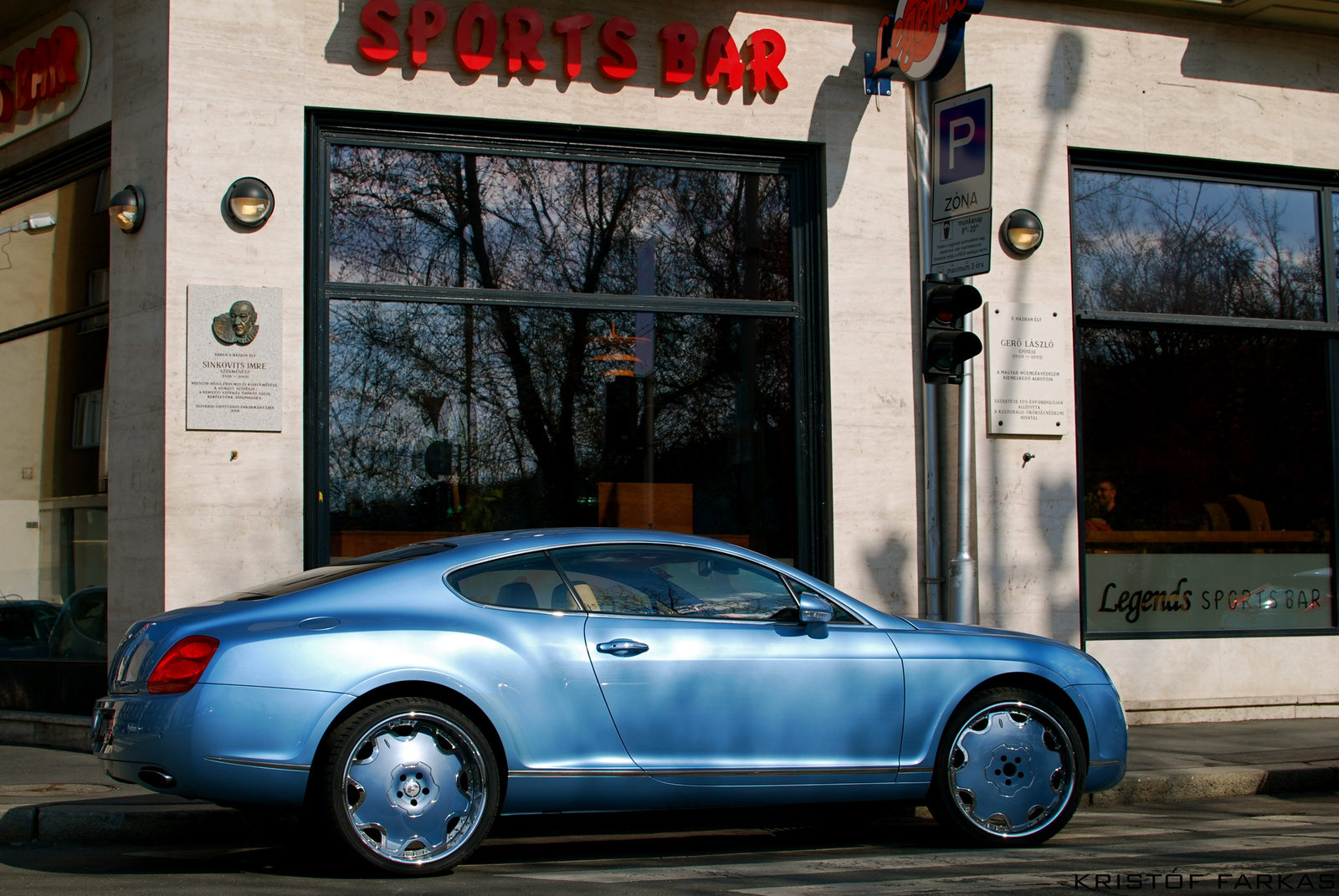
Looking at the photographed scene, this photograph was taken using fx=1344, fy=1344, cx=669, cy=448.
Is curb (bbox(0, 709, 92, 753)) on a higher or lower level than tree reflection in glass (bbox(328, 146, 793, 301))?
lower

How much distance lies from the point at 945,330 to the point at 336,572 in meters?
4.75

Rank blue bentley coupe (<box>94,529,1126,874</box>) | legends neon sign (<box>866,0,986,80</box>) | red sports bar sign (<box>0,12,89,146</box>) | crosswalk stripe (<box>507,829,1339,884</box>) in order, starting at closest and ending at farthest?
1. blue bentley coupe (<box>94,529,1126,874</box>)
2. crosswalk stripe (<box>507,829,1339,884</box>)
3. legends neon sign (<box>866,0,986,80</box>)
4. red sports bar sign (<box>0,12,89,146</box>)

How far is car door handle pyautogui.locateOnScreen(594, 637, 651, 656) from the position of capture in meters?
5.78

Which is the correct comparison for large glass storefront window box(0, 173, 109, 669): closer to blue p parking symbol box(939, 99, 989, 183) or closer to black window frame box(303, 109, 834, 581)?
black window frame box(303, 109, 834, 581)

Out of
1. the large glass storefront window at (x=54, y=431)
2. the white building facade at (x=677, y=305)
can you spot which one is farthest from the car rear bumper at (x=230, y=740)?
the large glass storefront window at (x=54, y=431)

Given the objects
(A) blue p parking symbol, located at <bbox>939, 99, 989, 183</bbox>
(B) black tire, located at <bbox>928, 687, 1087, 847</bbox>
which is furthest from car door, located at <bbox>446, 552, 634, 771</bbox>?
(A) blue p parking symbol, located at <bbox>939, 99, 989, 183</bbox>

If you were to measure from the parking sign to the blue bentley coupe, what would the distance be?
4.17 metres

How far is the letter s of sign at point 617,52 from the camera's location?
10023mm

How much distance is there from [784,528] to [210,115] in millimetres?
5131

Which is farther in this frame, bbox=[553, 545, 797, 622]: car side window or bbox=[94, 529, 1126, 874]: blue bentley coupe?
bbox=[553, 545, 797, 622]: car side window

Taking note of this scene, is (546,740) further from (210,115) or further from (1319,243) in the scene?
(1319,243)

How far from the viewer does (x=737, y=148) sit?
414 inches

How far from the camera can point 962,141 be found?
32.6ft

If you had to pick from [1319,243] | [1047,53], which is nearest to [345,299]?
[1047,53]
